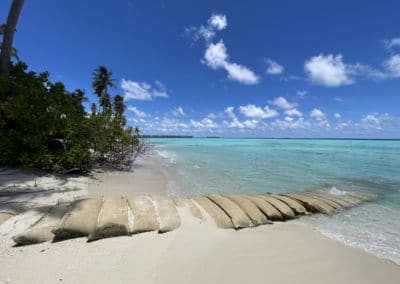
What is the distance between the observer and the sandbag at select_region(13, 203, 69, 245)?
126 inches

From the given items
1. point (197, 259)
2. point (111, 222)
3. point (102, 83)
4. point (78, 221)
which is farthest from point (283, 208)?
point (102, 83)

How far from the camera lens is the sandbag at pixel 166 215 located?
409 centimetres

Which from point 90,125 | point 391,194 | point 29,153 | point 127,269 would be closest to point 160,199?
point 127,269

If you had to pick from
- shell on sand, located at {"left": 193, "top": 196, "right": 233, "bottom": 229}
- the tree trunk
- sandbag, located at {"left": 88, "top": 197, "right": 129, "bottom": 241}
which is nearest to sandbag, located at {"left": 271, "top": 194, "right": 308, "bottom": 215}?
shell on sand, located at {"left": 193, "top": 196, "right": 233, "bottom": 229}

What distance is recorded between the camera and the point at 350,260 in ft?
12.4

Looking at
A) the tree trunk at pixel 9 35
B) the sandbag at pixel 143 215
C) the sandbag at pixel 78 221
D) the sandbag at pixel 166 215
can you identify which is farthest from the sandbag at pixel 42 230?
the tree trunk at pixel 9 35

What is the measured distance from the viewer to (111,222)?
372 centimetres

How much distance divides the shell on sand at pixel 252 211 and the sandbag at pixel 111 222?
2626 mm

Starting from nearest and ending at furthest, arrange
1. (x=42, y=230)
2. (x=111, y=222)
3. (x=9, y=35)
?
(x=42, y=230) < (x=111, y=222) < (x=9, y=35)

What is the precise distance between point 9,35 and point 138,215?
1099 cm

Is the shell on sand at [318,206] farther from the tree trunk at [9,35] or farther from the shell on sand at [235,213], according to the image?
the tree trunk at [9,35]

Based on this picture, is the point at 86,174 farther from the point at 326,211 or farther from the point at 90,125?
the point at 326,211

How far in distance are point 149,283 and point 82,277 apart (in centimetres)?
77

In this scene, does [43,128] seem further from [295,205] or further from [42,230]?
[295,205]
